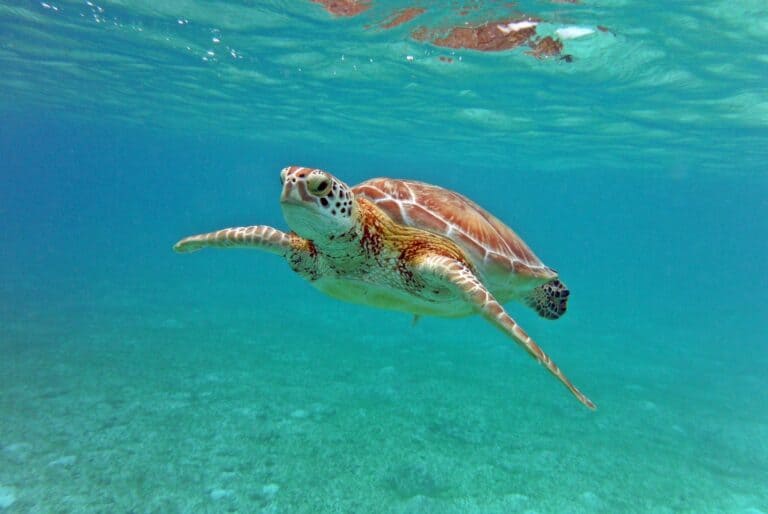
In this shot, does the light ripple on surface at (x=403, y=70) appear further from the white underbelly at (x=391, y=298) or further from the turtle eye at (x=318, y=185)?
the turtle eye at (x=318, y=185)

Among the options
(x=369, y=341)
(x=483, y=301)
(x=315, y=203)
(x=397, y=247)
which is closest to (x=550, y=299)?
(x=397, y=247)

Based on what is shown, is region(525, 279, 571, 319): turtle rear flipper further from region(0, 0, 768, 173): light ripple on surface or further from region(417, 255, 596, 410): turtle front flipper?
region(0, 0, 768, 173): light ripple on surface

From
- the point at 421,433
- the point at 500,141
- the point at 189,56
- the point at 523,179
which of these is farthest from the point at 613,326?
the point at 523,179

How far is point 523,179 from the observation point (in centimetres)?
5150

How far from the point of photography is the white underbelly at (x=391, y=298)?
4.56 metres

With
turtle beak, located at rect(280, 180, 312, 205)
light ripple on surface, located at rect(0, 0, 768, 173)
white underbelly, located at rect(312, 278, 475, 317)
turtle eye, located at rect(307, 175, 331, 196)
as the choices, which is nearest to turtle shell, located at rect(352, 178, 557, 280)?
white underbelly, located at rect(312, 278, 475, 317)

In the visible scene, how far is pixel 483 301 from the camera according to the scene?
11.7ft

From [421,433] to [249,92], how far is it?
18.6 metres

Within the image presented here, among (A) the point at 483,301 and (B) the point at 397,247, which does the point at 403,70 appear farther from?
(A) the point at 483,301

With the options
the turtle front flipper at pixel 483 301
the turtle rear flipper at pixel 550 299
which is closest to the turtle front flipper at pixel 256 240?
the turtle front flipper at pixel 483 301

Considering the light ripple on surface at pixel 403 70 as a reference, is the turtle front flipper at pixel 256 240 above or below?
below

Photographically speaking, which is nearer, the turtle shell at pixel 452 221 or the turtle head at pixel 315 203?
the turtle head at pixel 315 203

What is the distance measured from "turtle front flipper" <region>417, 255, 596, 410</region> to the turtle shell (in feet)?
1.66

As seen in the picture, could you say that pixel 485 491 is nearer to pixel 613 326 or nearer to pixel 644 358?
pixel 644 358
